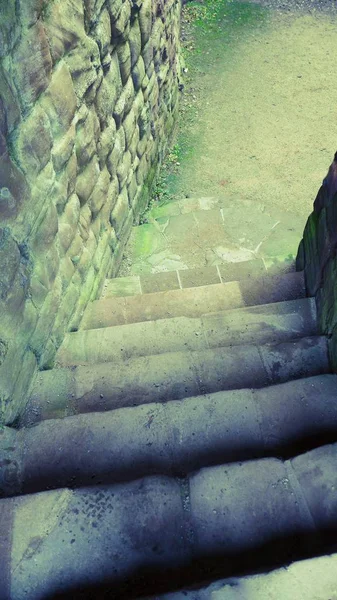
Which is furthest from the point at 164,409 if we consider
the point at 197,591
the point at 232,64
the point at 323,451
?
the point at 232,64

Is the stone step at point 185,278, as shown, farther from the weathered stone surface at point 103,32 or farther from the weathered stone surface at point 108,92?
the weathered stone surface at point 103,32

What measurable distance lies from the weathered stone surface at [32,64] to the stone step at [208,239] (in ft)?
8.28

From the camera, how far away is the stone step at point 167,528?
1.72m

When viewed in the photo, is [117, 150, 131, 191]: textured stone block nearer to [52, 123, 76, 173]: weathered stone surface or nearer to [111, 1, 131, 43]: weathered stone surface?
[111, 1, 131, 43]: weathered stone surface

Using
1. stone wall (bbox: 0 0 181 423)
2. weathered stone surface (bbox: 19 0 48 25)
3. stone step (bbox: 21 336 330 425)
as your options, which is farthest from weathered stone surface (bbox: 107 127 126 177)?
stone step (bbox: 21 336 330 425)

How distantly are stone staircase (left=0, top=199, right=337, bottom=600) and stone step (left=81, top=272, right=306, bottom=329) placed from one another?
0.33 metres

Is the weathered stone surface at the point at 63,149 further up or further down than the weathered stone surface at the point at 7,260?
further up

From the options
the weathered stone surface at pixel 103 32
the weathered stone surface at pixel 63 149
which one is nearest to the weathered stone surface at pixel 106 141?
the weathered stone surface at pixel 103 32

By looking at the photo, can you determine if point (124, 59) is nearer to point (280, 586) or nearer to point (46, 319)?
point (46, 319)

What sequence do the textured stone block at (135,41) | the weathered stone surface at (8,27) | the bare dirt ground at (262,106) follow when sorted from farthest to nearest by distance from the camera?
the bare dirt ground at (262,106)
the textured stone block at (135,41)
the weathered stone surface at (8,27)

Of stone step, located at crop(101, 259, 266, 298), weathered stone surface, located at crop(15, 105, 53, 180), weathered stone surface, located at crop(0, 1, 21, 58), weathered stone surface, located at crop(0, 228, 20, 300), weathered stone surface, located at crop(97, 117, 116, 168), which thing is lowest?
stone step, located at crop(101, 259, 266, 298)

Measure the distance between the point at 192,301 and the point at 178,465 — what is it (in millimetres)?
1671

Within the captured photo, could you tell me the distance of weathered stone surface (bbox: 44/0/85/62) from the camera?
7.91ft

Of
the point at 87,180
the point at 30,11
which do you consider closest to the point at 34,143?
the point at 30,11
